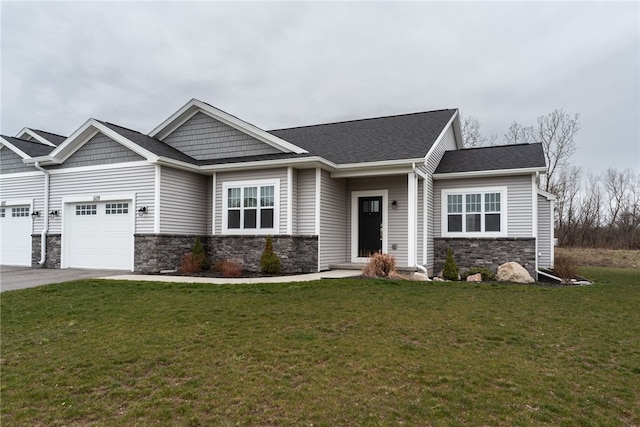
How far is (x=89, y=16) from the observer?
40.7ft

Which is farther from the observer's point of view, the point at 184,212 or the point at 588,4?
the point at 184,212

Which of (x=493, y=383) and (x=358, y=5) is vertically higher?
(x=358, y=5)

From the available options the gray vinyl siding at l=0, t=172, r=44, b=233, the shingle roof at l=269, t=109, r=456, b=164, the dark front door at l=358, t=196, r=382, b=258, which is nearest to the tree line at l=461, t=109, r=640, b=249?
the shingle roof at l=269, t=109, r=456, b=164

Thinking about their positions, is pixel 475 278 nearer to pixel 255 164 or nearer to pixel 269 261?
pixel 269 261

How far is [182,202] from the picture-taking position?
13.2 m

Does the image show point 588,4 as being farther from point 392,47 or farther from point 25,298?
point 25,298

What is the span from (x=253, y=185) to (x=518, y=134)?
27283 millimetres

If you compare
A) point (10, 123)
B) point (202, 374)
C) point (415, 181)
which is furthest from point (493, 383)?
point (10, 123)

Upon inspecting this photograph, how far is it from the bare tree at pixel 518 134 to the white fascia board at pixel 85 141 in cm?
2910

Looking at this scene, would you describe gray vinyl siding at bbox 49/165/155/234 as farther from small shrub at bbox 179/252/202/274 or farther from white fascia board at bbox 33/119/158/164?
small shrub at bbox 179/252/202/274

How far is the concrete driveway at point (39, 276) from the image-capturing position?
1012 cm

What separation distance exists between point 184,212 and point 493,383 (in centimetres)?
1114

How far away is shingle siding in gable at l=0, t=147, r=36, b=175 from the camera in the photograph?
49.7 ft

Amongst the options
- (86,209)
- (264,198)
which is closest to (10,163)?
(86,209)
